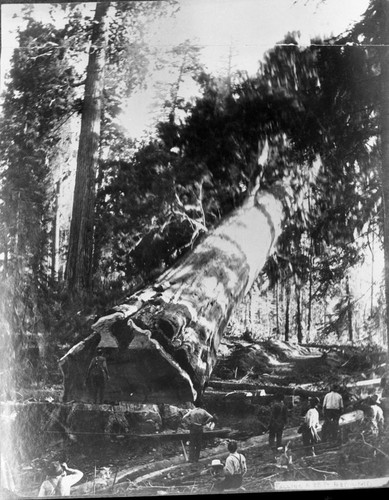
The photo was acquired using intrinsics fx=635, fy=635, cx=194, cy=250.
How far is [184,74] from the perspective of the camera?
5.06 m

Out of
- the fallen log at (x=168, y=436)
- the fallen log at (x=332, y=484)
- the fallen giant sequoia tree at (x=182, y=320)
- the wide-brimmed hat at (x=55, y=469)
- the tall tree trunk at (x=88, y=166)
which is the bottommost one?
the fallen log at (x=332, y=484)

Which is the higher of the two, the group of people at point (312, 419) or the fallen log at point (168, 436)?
the group of people at point (312, 419)

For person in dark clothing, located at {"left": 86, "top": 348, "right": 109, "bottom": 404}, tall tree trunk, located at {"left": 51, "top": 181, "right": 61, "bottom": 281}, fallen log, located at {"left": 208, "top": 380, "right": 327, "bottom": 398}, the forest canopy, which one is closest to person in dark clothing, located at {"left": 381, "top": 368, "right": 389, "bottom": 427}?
the forest canopy

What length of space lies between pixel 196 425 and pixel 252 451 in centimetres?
47

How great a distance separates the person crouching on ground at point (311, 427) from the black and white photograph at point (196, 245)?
0.04ft

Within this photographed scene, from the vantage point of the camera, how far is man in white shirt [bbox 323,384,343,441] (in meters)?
4.91

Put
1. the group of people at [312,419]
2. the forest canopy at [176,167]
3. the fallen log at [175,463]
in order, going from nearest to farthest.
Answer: the fallen log at [175,463], the group of people at [312,419], the forest canopy at [176,167]

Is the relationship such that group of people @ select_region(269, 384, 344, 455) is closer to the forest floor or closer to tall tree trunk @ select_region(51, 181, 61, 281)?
the forest floor

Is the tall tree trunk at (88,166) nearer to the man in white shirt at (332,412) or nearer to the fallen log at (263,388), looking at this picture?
the fallen log at (263,388)

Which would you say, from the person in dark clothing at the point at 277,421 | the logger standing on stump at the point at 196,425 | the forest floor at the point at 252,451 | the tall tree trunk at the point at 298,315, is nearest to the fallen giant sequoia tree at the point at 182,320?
the logger standing on stump at the point at 196,425

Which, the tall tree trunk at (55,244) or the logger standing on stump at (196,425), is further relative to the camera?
the tall tree trunk at (55,244)

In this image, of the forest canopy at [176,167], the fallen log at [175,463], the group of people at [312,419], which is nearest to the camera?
the fallen log at [175,463]

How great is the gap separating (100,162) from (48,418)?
205cm

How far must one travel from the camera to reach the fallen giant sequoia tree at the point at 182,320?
4.88 m
